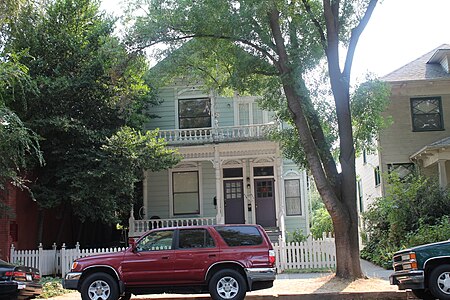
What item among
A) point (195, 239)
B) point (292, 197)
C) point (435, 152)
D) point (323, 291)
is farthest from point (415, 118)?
point (195, 239)

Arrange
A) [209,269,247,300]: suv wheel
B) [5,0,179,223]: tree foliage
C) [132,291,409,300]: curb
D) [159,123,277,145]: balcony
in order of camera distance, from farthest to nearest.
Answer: [159,123,277,145]: balcony < [5,0,179,223]: tree foliage < [132,291,409,300]: curb < [209,269,247,300]: suv wheel

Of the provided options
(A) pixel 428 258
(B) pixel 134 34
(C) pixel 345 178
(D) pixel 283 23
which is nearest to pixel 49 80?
(B) pixel 134 34

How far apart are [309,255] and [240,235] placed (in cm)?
621

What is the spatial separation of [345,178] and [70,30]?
1189cm

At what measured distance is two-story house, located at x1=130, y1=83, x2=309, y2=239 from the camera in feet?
77.6

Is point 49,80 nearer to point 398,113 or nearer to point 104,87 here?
point 104,87

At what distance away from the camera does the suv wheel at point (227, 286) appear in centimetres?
1091

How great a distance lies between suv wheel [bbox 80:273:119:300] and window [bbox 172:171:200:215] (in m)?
12.9

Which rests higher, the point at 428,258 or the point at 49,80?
the point at 49,80

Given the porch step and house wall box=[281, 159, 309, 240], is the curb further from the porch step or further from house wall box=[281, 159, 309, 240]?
house wall box=[281, 159, 309, 240]

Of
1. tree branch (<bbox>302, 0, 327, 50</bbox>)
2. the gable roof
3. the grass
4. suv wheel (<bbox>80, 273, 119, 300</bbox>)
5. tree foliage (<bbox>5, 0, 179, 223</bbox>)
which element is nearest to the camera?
suv wheel (<bbox>80, 273, 119, 300</bbox>)

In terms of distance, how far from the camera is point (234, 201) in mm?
24000

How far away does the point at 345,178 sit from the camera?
1383cm

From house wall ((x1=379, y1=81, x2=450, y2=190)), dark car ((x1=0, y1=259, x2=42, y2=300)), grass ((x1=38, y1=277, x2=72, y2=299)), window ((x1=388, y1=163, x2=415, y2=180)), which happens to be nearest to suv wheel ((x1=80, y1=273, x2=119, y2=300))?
dark car ((x1=0, y1=259, x2=42, y2=300))
